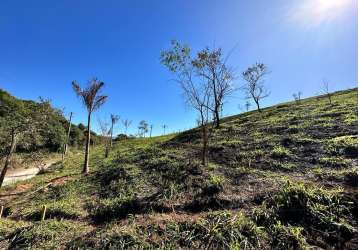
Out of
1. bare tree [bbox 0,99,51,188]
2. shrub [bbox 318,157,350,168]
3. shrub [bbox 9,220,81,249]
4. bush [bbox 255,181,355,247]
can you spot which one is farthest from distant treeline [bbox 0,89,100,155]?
shrub [bbox 318,157,350,168]

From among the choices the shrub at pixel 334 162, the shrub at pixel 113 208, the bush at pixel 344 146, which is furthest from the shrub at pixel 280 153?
the shrub at pixel 113 208

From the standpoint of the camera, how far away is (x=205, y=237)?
462 cm

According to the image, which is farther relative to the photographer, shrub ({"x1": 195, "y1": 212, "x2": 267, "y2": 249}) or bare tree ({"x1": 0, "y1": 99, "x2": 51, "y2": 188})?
bare tree ({"x1": 0, "y1": 99, "x2": 51, "y2": 188})

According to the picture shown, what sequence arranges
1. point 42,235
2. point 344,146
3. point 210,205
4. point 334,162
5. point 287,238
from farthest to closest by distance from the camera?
point 344,146 < point 334,162 < point 210,205 < point 42,235 < point 287,238

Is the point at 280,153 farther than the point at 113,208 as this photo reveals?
Yes

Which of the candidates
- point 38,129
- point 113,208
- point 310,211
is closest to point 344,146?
Answer: point 310,211

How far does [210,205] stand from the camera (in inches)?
245

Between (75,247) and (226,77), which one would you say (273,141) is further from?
(75,247)

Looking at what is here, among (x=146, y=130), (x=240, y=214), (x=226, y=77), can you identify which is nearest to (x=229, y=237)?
(x=240, y=214)

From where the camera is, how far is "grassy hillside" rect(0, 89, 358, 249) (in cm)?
464

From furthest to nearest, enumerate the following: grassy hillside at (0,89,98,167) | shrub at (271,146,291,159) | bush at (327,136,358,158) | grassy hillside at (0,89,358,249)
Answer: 1. grassy hillside at (0,89,98,167)
2. shrub at (271,146,291,159)
3. bush at (327,136,358,158)
4. grassy hillside at (0,89,358,249)

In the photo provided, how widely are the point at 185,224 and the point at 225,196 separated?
1.80m

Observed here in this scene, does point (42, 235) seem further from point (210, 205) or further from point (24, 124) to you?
point (24, 124)

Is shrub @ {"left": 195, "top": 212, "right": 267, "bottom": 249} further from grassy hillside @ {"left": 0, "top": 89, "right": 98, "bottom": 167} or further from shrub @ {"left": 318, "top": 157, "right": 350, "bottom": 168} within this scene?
grassy hillside @ {"left": 0, "top": 89, "right": 98, "bottom": 167}
